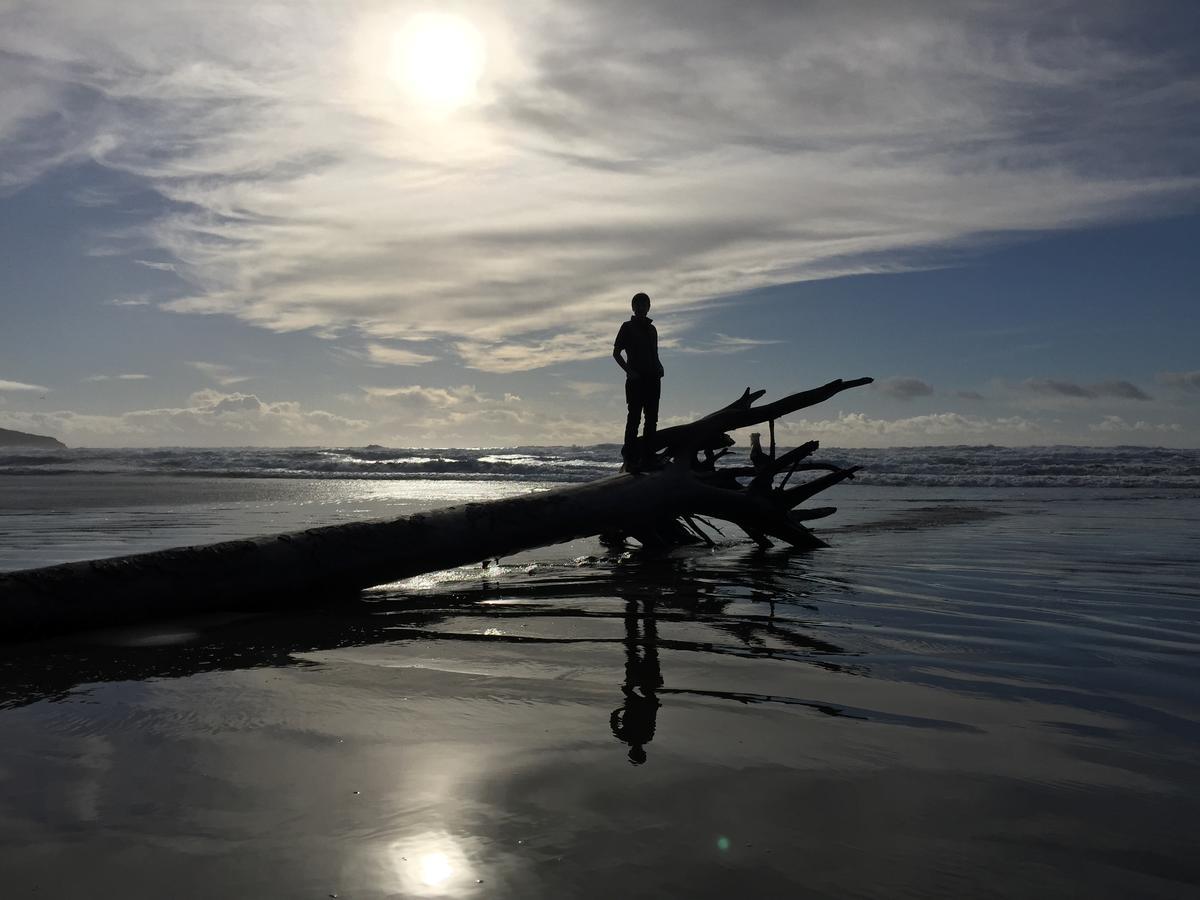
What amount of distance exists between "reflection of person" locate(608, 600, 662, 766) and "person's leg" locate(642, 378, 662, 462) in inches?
162

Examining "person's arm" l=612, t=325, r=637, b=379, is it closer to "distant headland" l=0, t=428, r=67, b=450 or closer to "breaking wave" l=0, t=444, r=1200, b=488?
"breaking wave" l=0, t=444, r=1200, b=488

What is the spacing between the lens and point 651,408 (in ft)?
29.8

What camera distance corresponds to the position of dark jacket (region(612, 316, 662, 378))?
8961 mm

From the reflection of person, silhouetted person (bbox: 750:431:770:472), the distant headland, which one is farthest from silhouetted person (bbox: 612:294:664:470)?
the distant headland

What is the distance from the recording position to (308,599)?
5621 millimetres

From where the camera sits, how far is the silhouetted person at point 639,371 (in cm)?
894

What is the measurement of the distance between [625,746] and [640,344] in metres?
6.56

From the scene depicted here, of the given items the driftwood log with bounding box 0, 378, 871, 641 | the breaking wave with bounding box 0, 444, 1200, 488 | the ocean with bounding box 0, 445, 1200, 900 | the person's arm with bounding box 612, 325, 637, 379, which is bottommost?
the ocean with bounding box 0, 445, 1200, 900

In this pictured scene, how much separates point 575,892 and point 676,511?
270 inches

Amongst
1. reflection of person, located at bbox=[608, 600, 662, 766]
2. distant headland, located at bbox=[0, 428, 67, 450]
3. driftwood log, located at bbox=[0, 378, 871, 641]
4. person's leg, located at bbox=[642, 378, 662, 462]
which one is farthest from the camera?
distant headland, located at bbox=[0, 428, 67, 450]

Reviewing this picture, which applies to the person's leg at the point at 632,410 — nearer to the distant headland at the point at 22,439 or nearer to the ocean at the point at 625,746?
the ocean at the point at 625,746

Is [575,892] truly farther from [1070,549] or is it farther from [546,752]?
[1070,549]

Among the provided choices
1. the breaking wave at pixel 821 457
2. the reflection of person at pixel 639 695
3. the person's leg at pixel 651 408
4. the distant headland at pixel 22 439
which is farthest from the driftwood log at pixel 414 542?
the distant headland at pixel 22 439

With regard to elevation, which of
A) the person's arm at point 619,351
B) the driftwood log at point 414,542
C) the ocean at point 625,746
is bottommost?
the ocean at point 625,746
